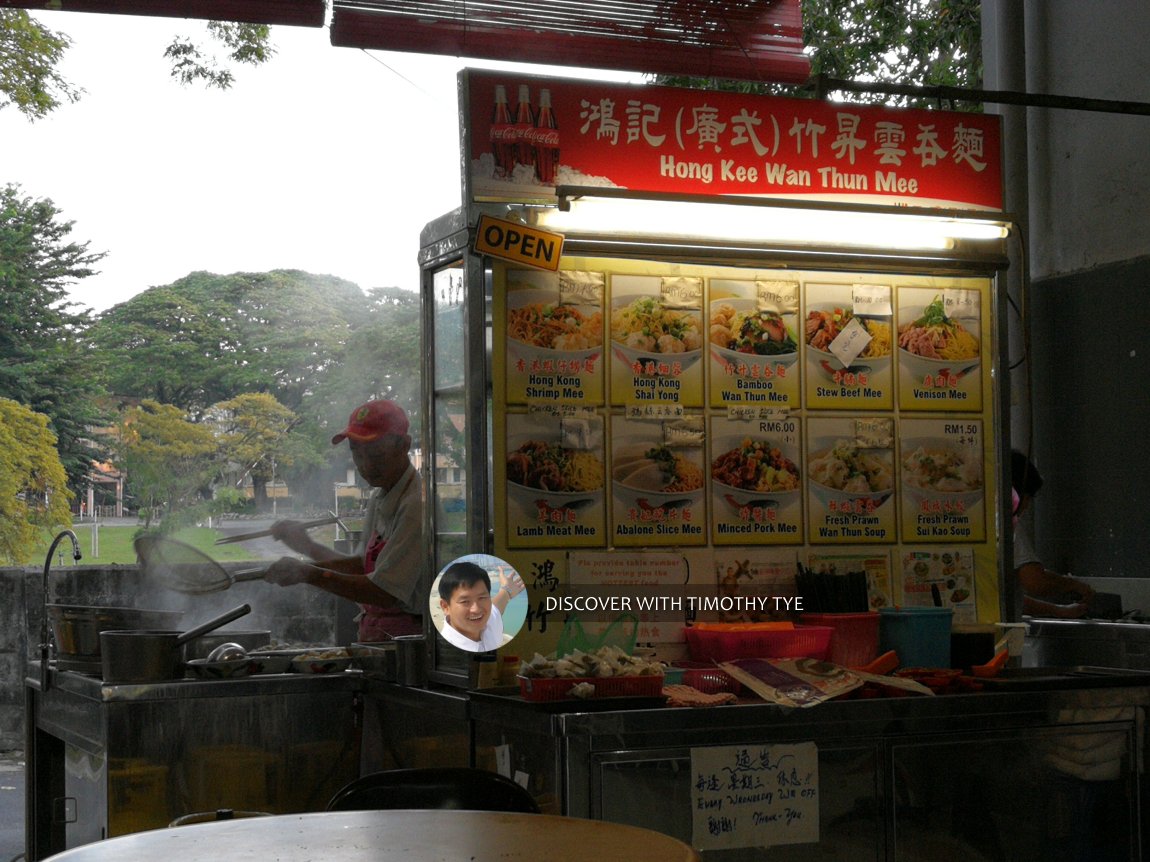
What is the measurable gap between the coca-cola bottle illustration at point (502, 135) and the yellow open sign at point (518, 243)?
0.19 metres

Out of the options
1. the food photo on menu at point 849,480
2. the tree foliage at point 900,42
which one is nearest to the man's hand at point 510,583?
the food photo on menu at point 849,480

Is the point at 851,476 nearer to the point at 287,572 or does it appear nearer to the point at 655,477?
the point at 655,477

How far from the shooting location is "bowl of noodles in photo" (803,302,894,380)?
13.5ft

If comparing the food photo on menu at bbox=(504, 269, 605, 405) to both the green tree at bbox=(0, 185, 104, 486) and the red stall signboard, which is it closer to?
the red stall signboard

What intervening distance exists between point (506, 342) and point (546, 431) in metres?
0.29

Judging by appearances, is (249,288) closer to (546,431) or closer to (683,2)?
(683,2)

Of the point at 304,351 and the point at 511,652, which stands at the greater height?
the point at 304,351

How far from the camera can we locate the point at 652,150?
12.8ft

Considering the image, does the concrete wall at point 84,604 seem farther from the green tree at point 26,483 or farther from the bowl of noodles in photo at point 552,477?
the bowl of noodles in photo at point 552,477

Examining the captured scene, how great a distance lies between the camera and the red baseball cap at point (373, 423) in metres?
4.53

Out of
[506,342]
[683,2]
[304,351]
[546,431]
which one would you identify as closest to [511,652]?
[546,431]

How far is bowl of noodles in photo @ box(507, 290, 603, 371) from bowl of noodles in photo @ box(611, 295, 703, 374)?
71mm

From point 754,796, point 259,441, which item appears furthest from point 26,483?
point 754,796

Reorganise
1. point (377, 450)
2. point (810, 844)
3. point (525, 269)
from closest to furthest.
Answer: point (810, 844) < point (525, 269) < point (377, 450)
